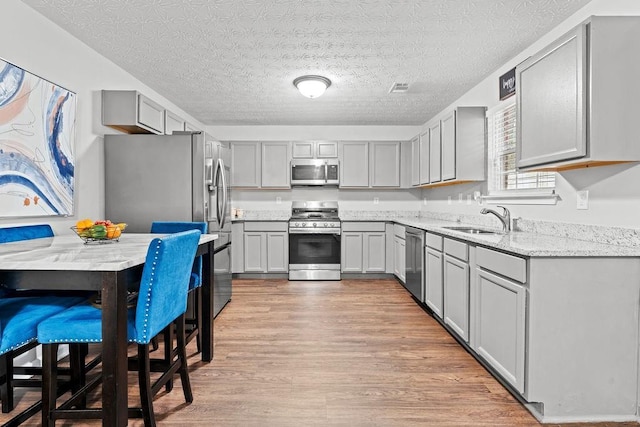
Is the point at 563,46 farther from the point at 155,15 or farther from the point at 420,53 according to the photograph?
the point at 155,15

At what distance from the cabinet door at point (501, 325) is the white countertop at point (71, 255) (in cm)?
197

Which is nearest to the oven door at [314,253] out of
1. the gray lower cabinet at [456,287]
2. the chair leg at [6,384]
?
the gray lower cabinet at [456,287]

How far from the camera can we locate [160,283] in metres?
1.62

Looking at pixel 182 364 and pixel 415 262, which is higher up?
pixel 415 262

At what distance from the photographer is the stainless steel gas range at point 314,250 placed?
17.5 feet

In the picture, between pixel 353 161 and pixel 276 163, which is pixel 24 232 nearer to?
pixel 276 163

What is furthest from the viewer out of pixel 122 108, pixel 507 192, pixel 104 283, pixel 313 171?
pixel 313 171

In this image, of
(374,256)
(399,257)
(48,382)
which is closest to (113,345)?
(48,382)

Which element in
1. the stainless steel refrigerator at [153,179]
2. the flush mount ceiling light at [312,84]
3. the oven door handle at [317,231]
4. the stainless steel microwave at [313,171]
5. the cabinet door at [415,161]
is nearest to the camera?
the stainless steel refrigerator at [153,179]

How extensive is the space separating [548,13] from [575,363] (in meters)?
2.24

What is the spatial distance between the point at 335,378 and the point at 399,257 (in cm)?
286

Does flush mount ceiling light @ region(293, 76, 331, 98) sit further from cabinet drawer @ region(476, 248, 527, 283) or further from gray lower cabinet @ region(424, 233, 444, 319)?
cabinet drawer @ region(476, 248, 527, 283)

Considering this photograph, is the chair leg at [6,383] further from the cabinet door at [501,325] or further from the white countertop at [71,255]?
the cabinet door at [501,325]

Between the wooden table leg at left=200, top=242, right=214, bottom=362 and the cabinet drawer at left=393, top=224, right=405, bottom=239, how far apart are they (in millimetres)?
2856
